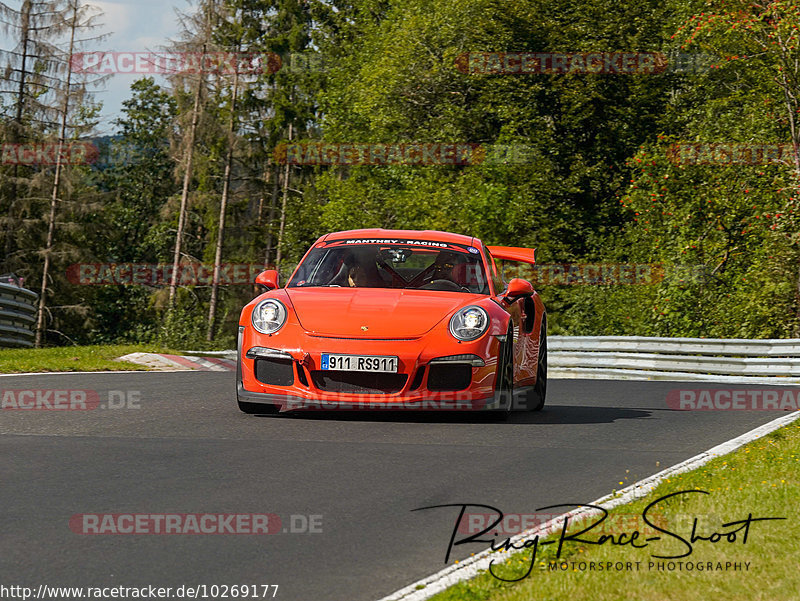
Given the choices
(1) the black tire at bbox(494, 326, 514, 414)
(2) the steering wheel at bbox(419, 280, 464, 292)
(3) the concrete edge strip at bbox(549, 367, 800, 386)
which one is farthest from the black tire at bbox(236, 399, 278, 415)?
(3) the concrete edge strip at bbox(549, 367, 800, 386)

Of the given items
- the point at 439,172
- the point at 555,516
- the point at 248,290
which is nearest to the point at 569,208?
the point at 439,172

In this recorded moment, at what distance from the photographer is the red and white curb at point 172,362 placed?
702 inches

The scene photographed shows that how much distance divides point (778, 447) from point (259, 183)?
48.4 m

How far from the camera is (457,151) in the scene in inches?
1478

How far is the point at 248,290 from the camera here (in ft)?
197

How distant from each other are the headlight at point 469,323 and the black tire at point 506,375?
270 mm

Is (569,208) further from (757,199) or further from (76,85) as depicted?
(76,85)

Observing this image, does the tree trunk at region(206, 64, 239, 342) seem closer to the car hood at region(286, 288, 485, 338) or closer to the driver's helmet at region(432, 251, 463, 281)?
the driver's helmet at region(432, 251, 463, 281)

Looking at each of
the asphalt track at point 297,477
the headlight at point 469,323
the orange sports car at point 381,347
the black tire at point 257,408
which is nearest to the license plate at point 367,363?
the orange sports car at point 381,347

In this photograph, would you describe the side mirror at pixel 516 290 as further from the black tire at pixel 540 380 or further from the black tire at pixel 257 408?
the black tire at pixel 257 408

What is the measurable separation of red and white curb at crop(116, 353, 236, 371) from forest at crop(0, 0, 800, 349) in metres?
5.55

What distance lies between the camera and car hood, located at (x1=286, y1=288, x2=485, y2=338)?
29.4ft

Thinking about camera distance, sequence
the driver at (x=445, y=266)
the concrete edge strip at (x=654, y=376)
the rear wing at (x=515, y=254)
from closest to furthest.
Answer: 1. the driver at (x=445, y=266)
2. the rear wing at (x=515, y=254)
3. the concrete edge strip at (x=654, y=376)

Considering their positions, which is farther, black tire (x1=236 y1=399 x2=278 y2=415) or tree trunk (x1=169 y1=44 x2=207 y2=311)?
tree trunk (x1=169 y1=44 x2=207 y2=311)
